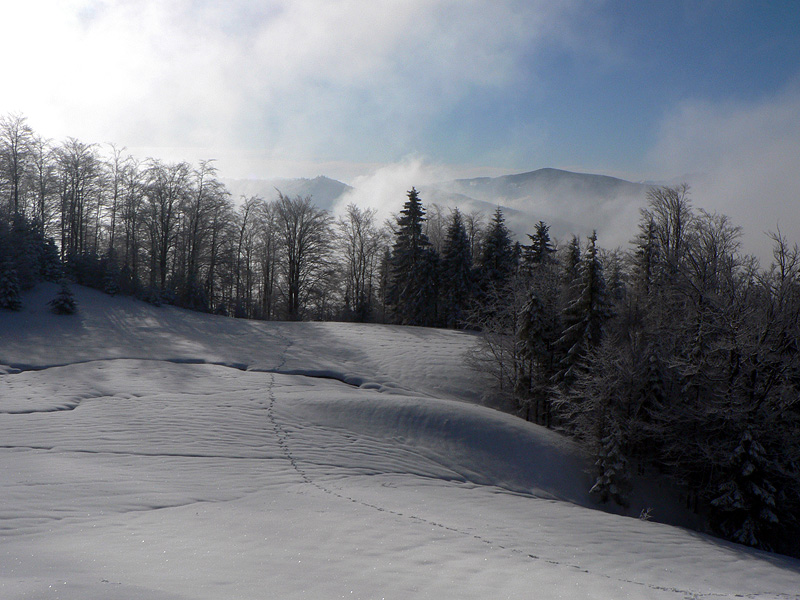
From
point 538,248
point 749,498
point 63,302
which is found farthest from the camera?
point 538,248

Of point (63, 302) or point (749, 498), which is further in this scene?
point (63, 302)

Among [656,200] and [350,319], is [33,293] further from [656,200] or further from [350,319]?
[656,200]

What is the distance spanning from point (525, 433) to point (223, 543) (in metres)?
14.2

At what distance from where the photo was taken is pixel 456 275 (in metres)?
42.1

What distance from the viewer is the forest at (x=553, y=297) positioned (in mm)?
17109

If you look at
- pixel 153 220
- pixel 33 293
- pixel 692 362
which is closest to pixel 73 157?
pixel 153 220

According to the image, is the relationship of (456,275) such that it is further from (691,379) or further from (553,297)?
(691,379)

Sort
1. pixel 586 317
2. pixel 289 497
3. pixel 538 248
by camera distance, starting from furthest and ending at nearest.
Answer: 1. pixel 538 248
2. pixel 586 317
3. pixel 289 497

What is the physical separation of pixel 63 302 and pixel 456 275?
2899 cm

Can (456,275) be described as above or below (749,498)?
above

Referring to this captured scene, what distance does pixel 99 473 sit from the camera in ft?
31.6

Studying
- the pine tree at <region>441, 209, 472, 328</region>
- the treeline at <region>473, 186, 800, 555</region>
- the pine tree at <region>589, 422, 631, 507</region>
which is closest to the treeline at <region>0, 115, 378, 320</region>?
the pine tree at <region>441, 209, 472, 328</region>

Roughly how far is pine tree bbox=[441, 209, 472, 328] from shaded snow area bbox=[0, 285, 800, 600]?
18327mm

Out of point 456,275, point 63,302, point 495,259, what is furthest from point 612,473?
point 63,302
